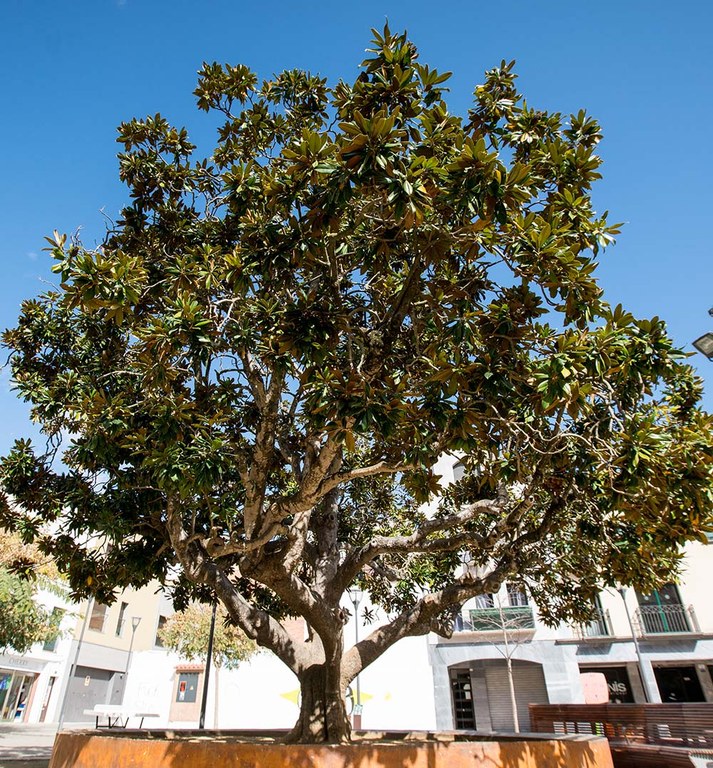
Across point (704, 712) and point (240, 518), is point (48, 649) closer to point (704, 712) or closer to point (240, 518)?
point (240, 518)

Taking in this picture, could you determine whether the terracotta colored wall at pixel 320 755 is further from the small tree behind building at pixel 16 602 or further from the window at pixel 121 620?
the window at pixel 121 620

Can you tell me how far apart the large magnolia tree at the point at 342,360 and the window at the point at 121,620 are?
3048 cm

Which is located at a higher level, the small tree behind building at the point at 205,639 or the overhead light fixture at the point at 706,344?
the overhead light fixture at the point at 706,344

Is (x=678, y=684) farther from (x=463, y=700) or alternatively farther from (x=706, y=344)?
(x=706, y=344)

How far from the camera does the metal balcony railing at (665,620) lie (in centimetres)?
2181

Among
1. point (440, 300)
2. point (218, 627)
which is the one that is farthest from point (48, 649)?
point (440, 300)

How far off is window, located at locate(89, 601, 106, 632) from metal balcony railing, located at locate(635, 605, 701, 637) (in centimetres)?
3060

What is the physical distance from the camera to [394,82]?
573 centimetres

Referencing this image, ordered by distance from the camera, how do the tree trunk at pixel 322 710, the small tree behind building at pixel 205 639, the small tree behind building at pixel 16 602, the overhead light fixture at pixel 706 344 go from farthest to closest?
the small tree behind building at pixel 205 639 → the small tree behind building at pixel 16 602 → the overhead light fixture at pixel 706 344 → the tree trunk at pixel 322 710

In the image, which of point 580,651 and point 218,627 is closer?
point 580,651

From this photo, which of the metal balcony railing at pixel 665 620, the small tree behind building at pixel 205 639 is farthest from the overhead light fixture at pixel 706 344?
the small tree behind building at pixel 205 639

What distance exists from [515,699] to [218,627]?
48.4 feet

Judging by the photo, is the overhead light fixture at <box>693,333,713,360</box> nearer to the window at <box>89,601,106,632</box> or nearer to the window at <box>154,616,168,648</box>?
the window at <box>89,601,106,632</box>

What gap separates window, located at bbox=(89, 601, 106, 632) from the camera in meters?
32.4
